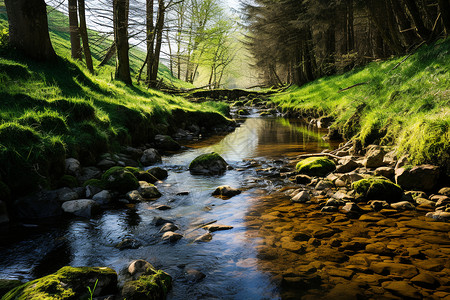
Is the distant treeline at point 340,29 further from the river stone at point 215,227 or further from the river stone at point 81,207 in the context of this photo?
the river stone at point 81,207

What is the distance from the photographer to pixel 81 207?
4.20 meters

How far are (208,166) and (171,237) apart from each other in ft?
11.2

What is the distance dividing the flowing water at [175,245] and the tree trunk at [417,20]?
7402 mm

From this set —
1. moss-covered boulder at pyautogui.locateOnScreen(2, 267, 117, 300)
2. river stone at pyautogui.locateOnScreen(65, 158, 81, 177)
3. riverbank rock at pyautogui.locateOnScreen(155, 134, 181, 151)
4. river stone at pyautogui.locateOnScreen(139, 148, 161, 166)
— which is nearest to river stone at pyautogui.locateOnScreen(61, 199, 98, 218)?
river stone at pyautogui.locateOnScreen(65, 158, 81, 177)

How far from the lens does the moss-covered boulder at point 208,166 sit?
6.71 meters

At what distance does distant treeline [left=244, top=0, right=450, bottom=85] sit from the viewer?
377 inches

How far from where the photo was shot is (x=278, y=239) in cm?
340

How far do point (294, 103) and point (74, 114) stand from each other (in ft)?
51.4

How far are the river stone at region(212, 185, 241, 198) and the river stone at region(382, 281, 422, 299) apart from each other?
114 inches

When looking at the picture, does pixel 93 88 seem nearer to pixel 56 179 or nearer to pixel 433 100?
pixel 56 179

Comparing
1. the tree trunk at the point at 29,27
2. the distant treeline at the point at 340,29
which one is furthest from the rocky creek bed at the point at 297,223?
the distant treeline at the point at 340,29

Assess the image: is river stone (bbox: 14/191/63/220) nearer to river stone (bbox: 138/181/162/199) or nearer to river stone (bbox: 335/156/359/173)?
river stone (bbox: 138/181/162/199)

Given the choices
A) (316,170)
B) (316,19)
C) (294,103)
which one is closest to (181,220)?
(316,170)

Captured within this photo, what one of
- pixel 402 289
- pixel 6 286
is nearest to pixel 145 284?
pixel 6 286
